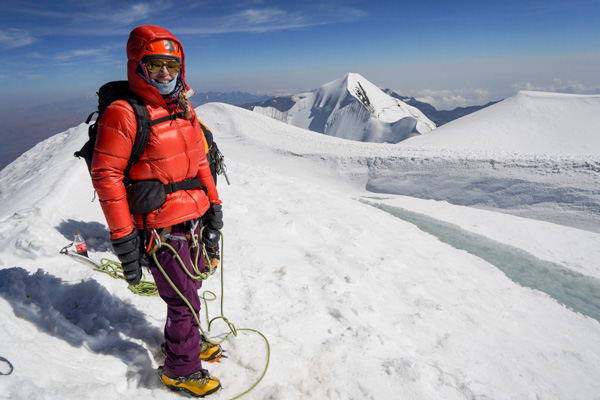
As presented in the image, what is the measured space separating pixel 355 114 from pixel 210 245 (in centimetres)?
13562

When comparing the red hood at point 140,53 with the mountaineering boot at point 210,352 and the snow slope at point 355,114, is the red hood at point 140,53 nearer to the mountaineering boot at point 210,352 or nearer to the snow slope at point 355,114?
the mountaineering boot at point 210,352

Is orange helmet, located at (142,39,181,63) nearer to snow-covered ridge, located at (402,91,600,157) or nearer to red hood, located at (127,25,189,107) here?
red hood, located at (127,25,189,107)

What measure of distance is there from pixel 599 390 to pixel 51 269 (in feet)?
27.7

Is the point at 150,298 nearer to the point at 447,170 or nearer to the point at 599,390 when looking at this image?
the point at 599,390

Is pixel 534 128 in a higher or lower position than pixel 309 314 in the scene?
higher

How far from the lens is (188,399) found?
318cm

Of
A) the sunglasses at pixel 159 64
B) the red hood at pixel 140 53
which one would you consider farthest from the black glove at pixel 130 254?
the sunglasses at pixel 159 64

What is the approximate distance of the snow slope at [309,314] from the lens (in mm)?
3191

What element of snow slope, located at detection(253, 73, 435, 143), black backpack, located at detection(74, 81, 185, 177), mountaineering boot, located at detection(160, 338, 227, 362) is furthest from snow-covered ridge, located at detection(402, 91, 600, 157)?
snow slope, located at detection(253, 73, 435, 143)

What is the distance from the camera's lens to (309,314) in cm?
517

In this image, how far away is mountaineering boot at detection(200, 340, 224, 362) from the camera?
3.70 m

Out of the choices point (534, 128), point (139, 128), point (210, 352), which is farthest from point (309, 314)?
point (534, 128)

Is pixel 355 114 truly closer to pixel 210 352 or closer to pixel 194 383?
pixel 210 352

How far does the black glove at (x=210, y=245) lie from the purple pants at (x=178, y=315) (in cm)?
44
